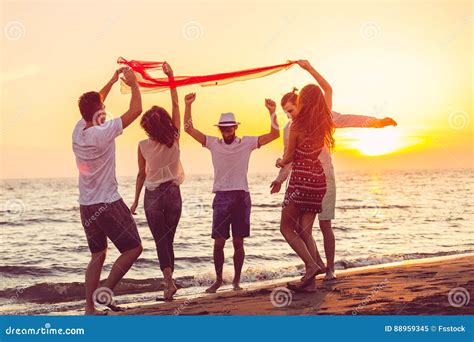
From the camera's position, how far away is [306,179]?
7.84m

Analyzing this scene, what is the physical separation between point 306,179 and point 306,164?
0.49ft

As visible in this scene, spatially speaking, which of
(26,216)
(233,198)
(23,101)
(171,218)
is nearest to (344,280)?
(233,198)

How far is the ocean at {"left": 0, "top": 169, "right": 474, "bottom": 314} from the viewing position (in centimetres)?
1139

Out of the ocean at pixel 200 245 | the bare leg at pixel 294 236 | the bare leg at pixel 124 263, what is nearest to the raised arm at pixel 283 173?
the bare leg at pixel 294 236

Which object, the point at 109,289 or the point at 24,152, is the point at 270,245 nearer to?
the point at 24,152

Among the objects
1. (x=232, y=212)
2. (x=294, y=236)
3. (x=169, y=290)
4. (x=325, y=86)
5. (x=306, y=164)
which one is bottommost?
(x=169, y=290)

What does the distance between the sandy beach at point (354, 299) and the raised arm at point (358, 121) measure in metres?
1.76

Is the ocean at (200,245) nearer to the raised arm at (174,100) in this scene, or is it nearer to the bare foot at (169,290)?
the bare foot at (169,290)

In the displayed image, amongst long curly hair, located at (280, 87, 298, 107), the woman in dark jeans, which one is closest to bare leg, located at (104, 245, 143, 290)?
the woman in dark jeans

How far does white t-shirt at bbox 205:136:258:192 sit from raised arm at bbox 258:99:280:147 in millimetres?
81

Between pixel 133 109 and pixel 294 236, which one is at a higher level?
pixel 133 109

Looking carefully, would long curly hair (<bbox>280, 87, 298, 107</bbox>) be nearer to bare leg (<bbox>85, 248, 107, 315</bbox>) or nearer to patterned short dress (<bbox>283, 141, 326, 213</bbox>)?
patterned short dress (<bbox>283, 141, 326, 213</bbox>)

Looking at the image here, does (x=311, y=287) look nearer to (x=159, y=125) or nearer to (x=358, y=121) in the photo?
(x=358, y=121)

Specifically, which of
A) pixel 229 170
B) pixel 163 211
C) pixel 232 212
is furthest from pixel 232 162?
pixel 163 211
